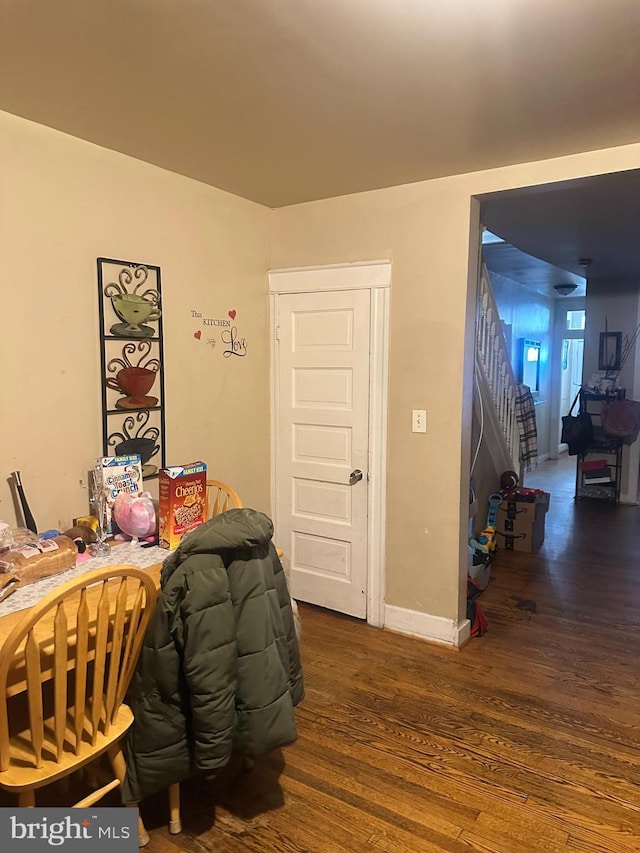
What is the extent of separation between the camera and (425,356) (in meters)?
3.01

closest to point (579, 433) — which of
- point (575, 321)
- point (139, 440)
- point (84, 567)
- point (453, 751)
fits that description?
point (575, 321)

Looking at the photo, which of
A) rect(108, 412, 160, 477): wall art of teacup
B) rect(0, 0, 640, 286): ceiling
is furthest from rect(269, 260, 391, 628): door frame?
rect(108, 412, 160, 477): wall art of teacup

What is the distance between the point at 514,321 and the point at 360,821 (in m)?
6.48

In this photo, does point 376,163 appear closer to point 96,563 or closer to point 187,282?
point 187,282

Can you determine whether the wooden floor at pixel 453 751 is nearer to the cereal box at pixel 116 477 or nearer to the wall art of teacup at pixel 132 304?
the cereal box at pixel 116 477

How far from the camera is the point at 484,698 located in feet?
8.61

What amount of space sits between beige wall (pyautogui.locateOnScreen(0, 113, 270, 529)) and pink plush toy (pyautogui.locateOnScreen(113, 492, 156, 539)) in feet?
0.85

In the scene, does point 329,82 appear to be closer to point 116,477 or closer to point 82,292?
point 82,292

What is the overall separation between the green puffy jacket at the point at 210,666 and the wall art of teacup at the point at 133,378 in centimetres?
107

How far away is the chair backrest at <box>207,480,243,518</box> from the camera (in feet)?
8.30

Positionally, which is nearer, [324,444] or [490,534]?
[324,444]

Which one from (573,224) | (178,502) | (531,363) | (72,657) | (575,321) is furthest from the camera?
(575,321)

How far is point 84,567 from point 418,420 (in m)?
1.74

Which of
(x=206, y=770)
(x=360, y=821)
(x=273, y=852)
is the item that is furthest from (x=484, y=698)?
(x=206, y=770)
